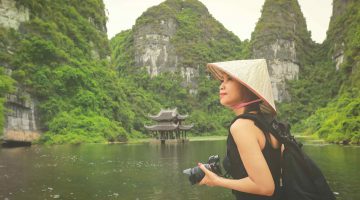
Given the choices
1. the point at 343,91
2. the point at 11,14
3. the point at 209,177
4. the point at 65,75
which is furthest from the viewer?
the point at 343,91

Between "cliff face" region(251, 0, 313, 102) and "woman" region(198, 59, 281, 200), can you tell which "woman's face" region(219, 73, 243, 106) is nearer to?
"woman" region(198, 59, 281, 200)

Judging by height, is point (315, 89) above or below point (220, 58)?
below

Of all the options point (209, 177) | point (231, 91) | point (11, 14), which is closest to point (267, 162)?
point (209, 177)

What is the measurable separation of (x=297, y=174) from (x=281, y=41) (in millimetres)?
130589

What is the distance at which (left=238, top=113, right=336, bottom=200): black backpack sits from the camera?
2375 mm

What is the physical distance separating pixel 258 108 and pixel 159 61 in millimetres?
129332

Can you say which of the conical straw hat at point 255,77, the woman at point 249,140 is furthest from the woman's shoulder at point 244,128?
the conical straw hat at point 255,77

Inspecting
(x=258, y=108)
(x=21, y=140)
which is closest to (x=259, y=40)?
(x=21, y=140)

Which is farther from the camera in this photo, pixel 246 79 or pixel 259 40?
pixel 259 40

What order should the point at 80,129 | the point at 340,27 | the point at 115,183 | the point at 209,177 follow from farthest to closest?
the point at 340,27 → the point at 80,129 → the point at 115,183 → the point at 209,177

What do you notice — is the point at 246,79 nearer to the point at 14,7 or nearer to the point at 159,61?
the point at 14,7

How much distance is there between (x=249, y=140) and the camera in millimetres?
2326

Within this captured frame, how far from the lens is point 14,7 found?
54.6 metres

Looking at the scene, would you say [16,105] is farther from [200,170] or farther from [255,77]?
[255,77]
